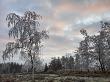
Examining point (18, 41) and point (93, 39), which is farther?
point (93, 39)

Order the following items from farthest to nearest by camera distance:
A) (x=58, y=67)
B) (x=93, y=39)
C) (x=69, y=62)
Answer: (x=69, y=62) → (x=58, y=67) → (x=93, y=39)

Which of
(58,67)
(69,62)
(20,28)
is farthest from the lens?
(69,62)

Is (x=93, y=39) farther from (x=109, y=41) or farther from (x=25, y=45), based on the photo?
(x=25, y=45)

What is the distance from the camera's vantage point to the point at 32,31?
40875 mm

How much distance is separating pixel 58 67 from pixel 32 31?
62.2m

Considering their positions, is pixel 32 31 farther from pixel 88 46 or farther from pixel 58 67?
pixel 58 67

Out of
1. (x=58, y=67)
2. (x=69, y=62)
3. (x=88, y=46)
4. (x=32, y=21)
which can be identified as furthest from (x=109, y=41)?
(x=69, y=62)

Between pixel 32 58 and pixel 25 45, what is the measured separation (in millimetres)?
2673

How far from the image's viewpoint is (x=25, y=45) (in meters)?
40.9

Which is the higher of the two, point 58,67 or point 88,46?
point 88,46

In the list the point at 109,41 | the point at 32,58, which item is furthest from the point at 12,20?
the point at 109,41

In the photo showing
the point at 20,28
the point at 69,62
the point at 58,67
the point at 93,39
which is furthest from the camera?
the point at 69,62

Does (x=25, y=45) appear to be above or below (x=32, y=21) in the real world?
below

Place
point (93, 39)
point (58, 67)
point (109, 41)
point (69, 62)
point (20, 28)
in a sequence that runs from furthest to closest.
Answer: point (69, 62)
point (58, 67)
point (93, 39)
point (109, 41)
point (20, 28)
